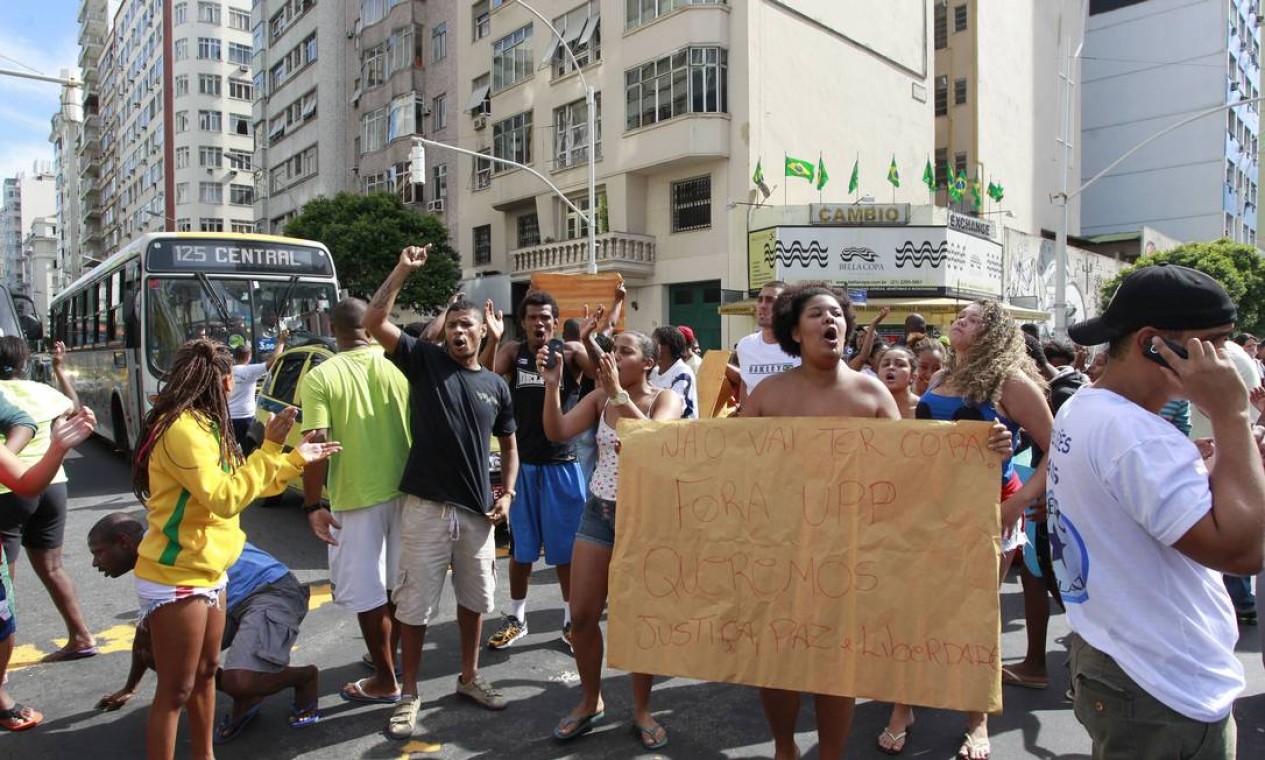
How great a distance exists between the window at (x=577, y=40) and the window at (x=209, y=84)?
4917 cm

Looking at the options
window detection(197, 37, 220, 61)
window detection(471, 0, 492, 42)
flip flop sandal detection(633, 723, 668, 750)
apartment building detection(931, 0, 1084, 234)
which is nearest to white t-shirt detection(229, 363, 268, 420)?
flip flop sandal detection(633, 723, 668, 750)

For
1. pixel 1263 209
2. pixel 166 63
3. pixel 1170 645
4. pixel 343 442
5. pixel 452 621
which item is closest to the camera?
pixel 1170 645

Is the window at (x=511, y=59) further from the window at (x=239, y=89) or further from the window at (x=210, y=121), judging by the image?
the window at (x=239, y=89)

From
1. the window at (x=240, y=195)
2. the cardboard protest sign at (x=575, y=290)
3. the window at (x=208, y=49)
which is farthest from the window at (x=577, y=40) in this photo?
the window at (x=208, y=49)

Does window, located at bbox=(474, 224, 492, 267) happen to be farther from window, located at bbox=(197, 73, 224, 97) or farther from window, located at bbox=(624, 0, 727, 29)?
window, located at bbox=(197, 73, 224, 97)

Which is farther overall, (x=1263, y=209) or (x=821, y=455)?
(x=1263, y=209)

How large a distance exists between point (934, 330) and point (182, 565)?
22422mm

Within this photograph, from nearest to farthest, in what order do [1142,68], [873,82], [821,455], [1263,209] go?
[821,455]
[873,82]
[1142,68]
[1263,209]

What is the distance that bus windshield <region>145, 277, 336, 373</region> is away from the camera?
1083 cm

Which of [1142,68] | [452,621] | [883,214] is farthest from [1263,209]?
[452,621]

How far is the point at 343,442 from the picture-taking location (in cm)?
408

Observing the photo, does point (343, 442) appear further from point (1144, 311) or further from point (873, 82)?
point (873, 82)

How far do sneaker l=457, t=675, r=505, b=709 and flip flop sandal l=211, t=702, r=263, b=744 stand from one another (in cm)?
94

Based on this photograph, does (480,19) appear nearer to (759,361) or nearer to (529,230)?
(529,230)
